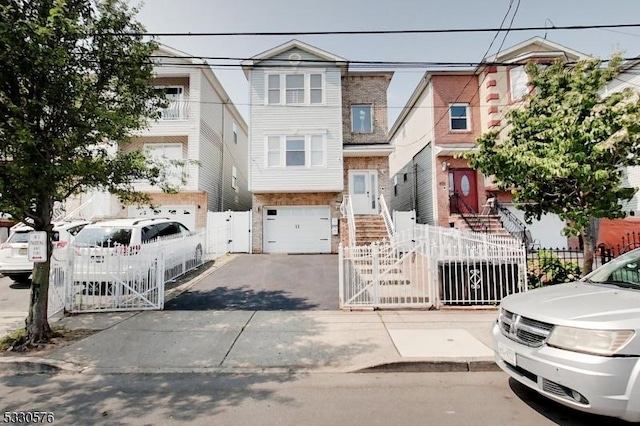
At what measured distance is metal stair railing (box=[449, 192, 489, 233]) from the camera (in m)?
14.4

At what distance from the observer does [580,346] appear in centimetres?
307

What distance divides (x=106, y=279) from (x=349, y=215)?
29.0 feet

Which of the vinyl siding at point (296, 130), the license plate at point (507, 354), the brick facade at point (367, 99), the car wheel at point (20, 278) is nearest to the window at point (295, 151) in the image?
the vinyl siding at point (296, 130)

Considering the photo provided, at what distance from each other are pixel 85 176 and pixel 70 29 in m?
2.35

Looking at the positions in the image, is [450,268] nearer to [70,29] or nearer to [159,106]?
[159,106]

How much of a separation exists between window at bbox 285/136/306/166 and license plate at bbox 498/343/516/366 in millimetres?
13194

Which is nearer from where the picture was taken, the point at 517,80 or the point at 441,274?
the point at 441,274

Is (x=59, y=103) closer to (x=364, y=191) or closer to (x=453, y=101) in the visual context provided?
(x=364, y=191)

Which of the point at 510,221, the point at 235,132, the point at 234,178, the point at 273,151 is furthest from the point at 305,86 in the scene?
Answer: the point at 510,221

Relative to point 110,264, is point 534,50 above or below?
above

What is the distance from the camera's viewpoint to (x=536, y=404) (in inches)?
144

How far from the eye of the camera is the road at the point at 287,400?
347 centimetres

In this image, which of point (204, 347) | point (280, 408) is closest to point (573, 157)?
point (280, 408)

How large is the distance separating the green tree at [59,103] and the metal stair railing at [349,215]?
7.85 metres
